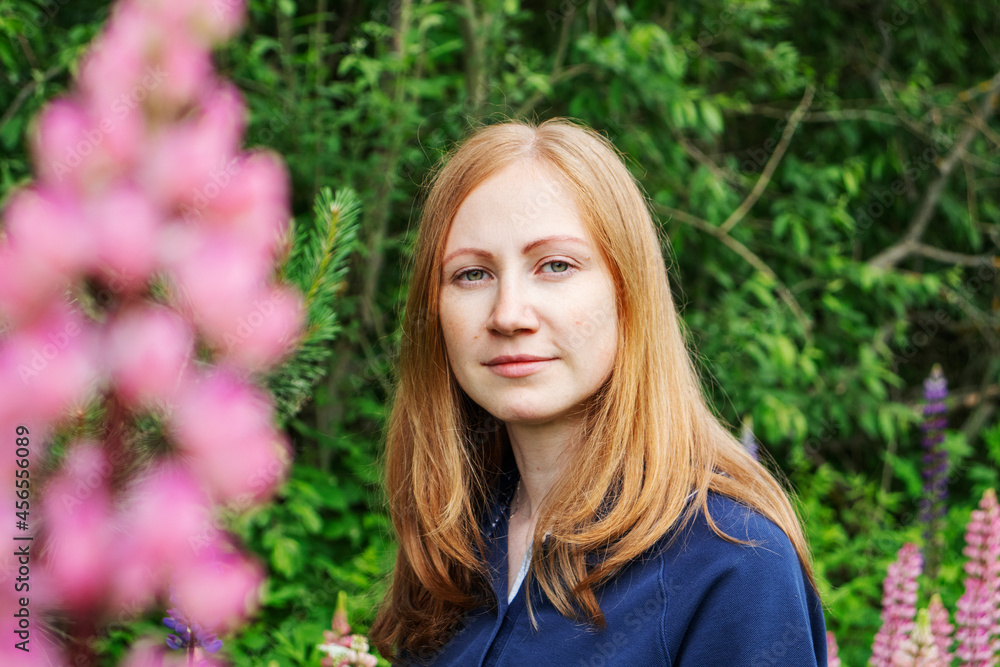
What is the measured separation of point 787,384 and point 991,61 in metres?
2.20

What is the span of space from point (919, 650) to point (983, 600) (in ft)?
0.88

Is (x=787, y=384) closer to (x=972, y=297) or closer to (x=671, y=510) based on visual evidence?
(x=972, y=297)

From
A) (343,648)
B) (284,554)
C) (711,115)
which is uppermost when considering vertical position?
(711,115)

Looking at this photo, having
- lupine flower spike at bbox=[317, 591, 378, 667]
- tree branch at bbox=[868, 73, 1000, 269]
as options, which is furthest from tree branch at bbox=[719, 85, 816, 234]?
lupine flower spike at bbox=[317, 591, 378, 667]

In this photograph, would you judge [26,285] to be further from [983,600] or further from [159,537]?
[983,600]

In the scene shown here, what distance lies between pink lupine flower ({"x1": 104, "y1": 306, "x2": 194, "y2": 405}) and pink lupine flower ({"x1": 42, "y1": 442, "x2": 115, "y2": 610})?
0.12 feet

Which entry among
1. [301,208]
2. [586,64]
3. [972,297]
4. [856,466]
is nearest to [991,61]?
[972,297]

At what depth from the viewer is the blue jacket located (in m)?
0.99

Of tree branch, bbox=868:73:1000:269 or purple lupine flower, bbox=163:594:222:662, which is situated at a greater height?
tree branch, bbox=868:73:1000:269

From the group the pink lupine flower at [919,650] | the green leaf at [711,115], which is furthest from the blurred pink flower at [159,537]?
the green leaf at [711,115]

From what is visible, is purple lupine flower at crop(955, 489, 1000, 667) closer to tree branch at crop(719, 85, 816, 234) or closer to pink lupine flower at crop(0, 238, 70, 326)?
tree branch at crop(719, 85, 816, 234)

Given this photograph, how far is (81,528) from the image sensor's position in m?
0.30

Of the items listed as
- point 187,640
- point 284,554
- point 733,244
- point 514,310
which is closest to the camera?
point 187,640

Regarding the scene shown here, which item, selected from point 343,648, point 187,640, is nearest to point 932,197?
point 343,648
